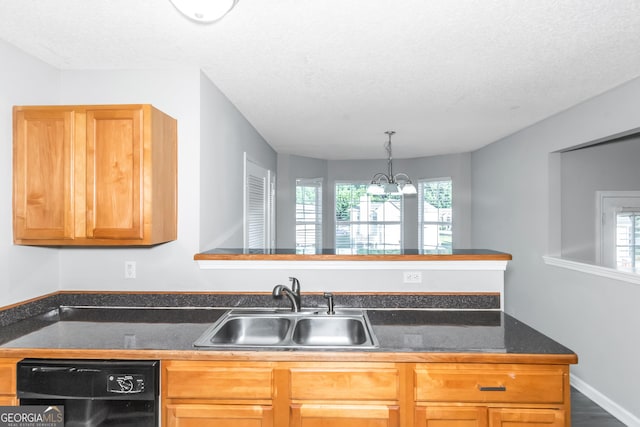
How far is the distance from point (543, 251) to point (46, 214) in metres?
4.17

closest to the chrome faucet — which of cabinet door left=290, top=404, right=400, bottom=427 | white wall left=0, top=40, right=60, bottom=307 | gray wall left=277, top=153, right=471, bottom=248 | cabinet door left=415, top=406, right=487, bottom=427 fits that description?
cabinet door left=290, top=404, right=400, bottom=427

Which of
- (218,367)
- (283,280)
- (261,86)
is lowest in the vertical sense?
(218,367)

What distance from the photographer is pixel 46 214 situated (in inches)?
81.9

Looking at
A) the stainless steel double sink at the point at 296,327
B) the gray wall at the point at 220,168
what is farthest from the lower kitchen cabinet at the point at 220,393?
the gray wall at the point at 220,168

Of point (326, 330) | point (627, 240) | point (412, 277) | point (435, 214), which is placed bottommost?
point (326, 330)

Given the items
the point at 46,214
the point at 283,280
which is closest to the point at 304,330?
the point at 283,280

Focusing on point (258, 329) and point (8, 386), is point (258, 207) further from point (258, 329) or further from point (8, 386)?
point (8, 386)

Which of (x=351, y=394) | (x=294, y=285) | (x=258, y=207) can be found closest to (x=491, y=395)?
(x=351, y=394)

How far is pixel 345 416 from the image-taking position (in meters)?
1.69

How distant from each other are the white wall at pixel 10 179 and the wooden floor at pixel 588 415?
12.0 ft

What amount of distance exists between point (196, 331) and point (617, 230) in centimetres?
418

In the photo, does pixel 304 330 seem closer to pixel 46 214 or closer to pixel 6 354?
pixel 6 354

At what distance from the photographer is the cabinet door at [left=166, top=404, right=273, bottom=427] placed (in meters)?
1.69

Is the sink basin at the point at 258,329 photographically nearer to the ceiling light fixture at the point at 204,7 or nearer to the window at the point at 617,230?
the ceiling light fixture at the point at 204,7
